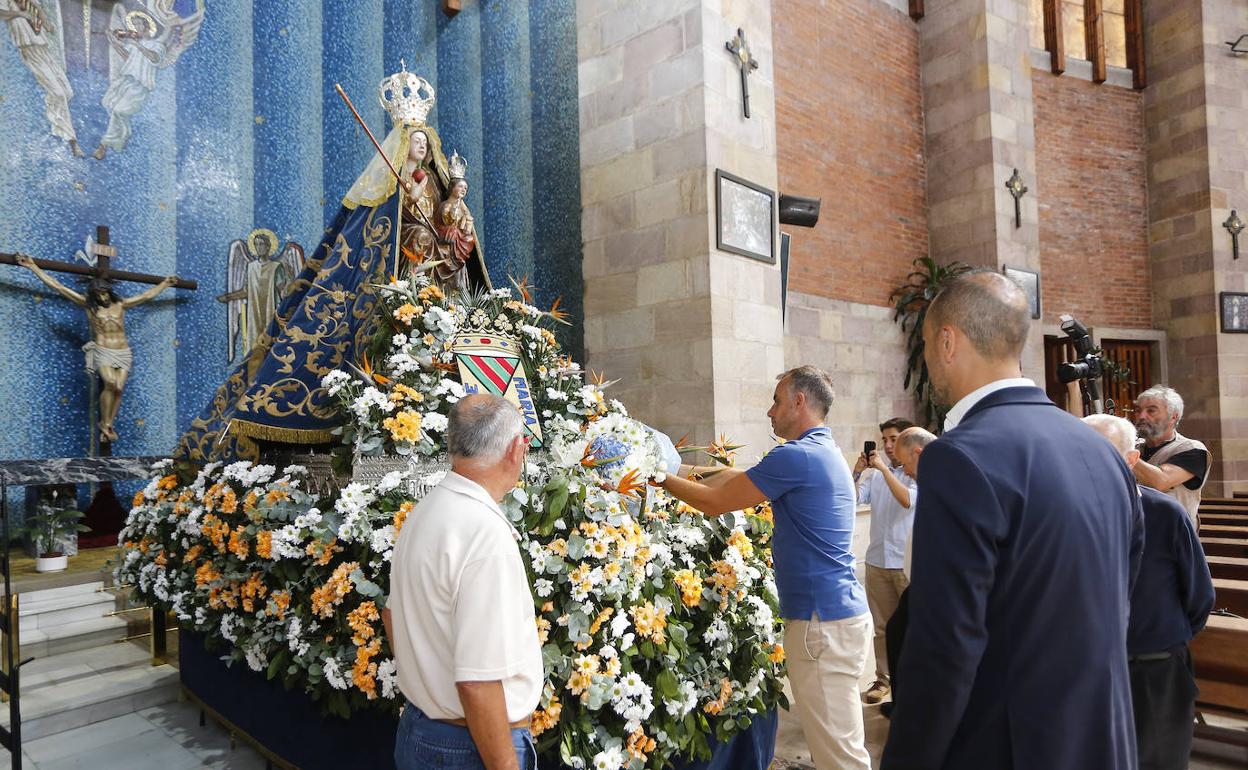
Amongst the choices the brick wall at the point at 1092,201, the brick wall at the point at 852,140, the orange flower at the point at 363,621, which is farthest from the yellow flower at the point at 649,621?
the brick wall at the point at 1092,201

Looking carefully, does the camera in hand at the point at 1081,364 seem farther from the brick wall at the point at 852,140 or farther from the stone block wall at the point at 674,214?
the brick wall at the point at 852,140

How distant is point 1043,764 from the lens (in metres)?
1.15

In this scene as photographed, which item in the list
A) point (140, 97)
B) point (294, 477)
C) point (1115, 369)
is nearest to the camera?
point (294, 477)

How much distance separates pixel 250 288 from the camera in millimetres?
6281

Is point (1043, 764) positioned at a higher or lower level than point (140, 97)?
lower

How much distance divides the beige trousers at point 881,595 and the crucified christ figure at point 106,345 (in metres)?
5.42

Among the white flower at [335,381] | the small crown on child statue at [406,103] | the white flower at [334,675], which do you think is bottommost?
the white flower at [334,675]

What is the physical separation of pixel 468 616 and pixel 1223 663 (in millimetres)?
2974

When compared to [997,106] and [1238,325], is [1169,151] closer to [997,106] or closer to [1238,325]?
[1238,325]

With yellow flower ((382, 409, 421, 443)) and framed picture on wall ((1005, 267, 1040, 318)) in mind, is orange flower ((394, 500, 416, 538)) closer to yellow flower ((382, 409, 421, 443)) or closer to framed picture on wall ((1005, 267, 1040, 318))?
yellow flower ((382, 409, 421, 443))

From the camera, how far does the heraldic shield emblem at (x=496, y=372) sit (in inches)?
122

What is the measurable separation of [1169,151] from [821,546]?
468 inches

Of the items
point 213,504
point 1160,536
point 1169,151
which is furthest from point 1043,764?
point 1169,151

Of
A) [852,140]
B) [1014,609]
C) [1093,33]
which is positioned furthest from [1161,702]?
[1093,33]
